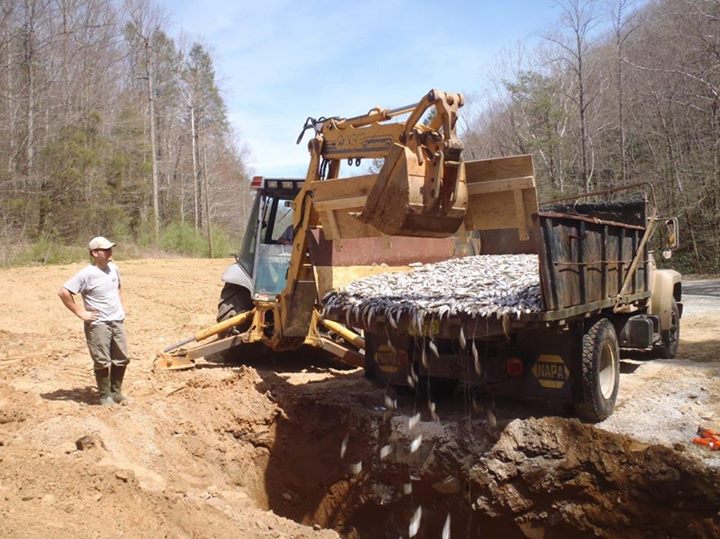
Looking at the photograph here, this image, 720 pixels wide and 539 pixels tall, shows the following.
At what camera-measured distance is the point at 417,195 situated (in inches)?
173

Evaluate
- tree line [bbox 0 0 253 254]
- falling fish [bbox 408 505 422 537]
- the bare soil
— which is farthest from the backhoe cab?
tree line [bbox 0 0 253 254]

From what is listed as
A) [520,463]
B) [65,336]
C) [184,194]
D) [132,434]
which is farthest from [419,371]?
[184,194]

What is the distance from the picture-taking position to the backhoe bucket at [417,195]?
4.41 metres

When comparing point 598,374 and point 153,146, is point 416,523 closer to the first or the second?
point 598,374

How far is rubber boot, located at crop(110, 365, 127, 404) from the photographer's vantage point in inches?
232

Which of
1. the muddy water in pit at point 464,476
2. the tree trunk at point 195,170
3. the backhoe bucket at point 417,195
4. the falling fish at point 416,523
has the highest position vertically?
the tree trunk at point 195,170

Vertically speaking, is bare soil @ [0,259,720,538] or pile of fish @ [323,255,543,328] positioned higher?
pile of fish @ [323,255,543,328]

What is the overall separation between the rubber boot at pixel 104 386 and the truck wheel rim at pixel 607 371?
4.39 metres

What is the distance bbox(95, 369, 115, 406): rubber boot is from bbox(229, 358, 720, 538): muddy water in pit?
1517 millimetres

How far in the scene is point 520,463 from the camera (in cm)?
490

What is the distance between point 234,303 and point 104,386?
6.78ft

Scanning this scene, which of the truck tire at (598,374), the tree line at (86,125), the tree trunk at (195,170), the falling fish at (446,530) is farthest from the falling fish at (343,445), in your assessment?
the tree trunk at (195,170)

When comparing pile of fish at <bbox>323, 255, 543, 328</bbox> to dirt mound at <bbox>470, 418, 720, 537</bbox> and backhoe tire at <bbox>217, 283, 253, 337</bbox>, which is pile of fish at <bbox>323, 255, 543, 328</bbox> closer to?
dirt mound at <bbox>470, 418, 720, 537</bbox>

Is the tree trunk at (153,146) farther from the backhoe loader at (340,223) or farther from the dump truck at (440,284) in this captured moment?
the dump truck at (440,284)
